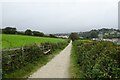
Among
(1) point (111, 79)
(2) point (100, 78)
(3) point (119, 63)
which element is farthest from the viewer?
(3) point (119, 63)

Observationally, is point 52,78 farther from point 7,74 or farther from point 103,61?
point 103,61

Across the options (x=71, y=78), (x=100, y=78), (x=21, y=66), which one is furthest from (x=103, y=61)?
(x=21, y=66)

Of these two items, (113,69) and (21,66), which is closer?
(113,69)

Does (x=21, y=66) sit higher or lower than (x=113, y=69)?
lower

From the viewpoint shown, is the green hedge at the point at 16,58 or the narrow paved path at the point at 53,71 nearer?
the green hedge at the point at 16,58

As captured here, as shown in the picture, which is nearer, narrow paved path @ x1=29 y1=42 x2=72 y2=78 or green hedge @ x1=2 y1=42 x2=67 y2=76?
green hedge @ x1=2 y1=42 x2=67 y2=76

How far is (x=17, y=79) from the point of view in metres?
12.1

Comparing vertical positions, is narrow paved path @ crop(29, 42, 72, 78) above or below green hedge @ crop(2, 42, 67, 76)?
below

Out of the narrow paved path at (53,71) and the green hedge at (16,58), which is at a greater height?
the green hedge at (16,58)

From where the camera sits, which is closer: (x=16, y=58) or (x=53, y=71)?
(x=16, y=58)

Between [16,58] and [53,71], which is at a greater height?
[16,58]

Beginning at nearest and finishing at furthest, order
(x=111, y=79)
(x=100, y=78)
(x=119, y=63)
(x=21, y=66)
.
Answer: (x=111, y=79) → (x=100, y=78) → (x=119, y=63) → (x=21, y=66)

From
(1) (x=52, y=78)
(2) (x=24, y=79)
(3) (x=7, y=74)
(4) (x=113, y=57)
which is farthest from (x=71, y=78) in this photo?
(4) (x=113, y=57)

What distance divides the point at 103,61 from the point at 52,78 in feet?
17.0
